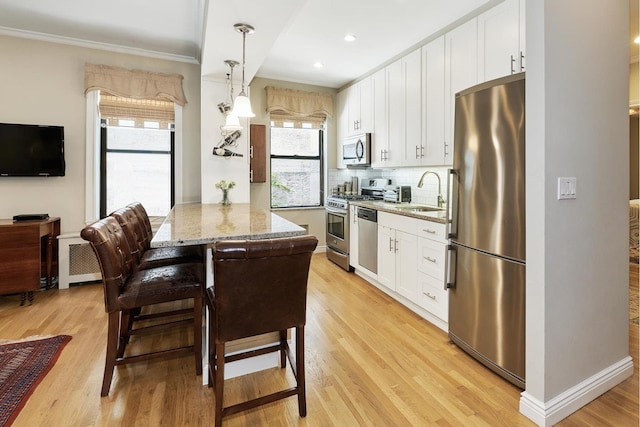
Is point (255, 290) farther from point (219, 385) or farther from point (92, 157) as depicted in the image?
point (92, 157)

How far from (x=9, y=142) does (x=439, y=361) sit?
14.8 feet

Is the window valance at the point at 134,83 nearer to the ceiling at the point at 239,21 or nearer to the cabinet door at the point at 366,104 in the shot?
the ceiling at the point at 239,21

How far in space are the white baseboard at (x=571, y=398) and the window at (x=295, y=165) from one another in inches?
155

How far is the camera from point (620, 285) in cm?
197

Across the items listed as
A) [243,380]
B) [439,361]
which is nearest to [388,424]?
[439,361]

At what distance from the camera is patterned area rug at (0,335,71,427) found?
69.3 inches

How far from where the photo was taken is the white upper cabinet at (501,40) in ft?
7.91

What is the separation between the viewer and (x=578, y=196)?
1.73 metres

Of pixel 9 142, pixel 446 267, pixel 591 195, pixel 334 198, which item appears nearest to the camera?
pixel 591 195

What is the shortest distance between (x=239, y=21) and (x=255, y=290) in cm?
187

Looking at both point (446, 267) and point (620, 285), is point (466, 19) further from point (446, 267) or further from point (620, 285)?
point (620, 285)

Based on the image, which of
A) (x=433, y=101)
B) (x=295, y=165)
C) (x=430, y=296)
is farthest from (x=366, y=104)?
(x=430, y=296)

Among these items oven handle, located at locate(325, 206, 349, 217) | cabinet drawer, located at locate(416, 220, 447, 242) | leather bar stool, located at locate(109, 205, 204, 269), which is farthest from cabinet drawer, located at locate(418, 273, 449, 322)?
leather bar stool, located at locate(109, 205, 204, 269)

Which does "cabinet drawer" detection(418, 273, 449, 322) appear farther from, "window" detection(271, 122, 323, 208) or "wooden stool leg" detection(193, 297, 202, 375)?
"window" detection(271, 122, 323, 208)
